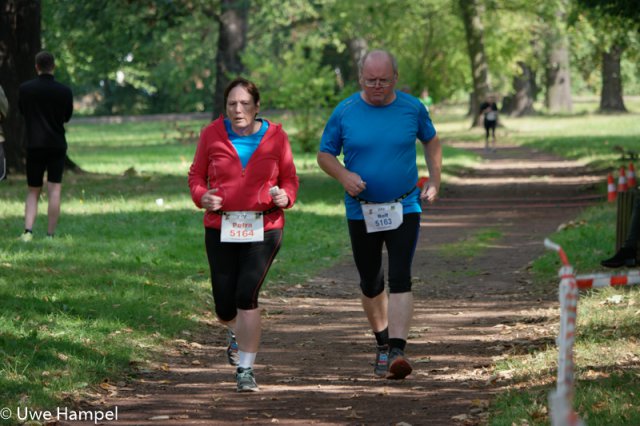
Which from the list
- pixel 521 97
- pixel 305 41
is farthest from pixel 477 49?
pixel 521 97

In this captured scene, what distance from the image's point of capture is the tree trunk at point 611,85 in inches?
2975

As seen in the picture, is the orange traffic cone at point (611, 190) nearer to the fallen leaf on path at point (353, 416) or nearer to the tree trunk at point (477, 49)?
the fallen leaf on path at point (353, 416)

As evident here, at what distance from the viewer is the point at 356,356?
9688 mm

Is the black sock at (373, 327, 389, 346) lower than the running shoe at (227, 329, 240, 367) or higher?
higher

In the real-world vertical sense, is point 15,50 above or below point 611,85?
above

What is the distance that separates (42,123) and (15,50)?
34.5 feet

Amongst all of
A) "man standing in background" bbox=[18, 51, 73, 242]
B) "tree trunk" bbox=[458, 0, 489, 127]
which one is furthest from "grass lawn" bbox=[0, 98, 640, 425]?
"tree trunk" bbox=[458, 0, 489, 127]

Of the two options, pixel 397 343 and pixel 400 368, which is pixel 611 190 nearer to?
pixel 397 343

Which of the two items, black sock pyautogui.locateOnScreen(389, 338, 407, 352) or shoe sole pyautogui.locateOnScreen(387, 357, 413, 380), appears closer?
shoe sole pyautogui.locateOnScreen(387, 357, 413, 380)

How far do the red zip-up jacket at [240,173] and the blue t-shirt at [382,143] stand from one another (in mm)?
425

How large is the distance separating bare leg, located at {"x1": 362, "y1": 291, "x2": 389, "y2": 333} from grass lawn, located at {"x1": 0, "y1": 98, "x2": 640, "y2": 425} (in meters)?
0.87

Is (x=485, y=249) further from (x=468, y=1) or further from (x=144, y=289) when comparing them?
(x=468, y=1)

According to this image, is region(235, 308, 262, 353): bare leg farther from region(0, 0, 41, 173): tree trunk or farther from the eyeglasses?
region(0, 0, 41, 173): tree trunk

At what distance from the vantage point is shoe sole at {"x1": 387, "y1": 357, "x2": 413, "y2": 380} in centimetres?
812
